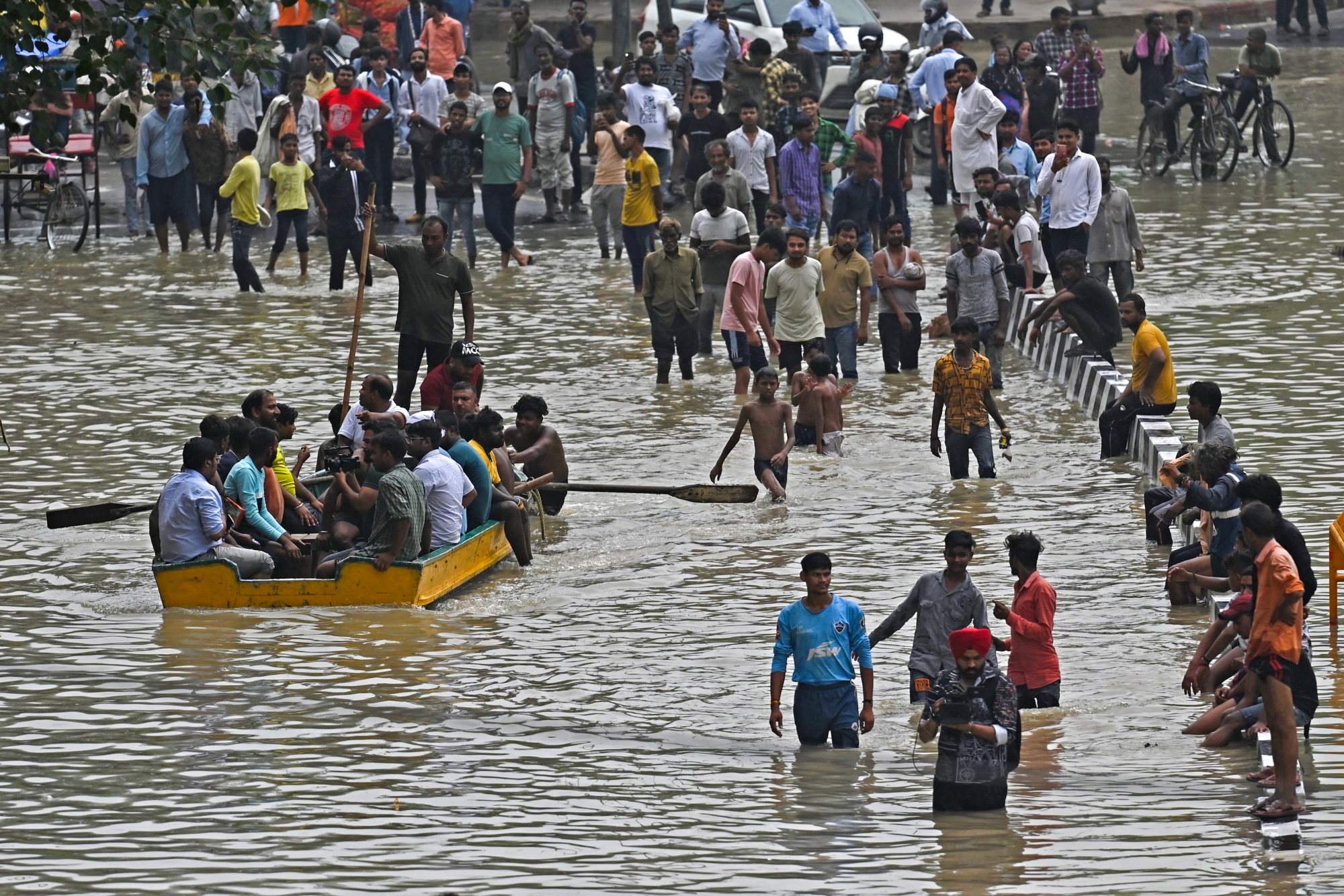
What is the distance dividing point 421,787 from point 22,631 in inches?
150

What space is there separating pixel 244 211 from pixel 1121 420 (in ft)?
34.8

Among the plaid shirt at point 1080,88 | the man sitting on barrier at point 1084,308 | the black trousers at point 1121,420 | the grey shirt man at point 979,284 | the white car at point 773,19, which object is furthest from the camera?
the white car at point 773,19

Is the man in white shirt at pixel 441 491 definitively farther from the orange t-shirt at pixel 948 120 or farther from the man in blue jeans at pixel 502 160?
the orange t-shirt at pixel 948 120

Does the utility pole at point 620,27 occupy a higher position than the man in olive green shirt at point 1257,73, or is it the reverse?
the utility pole at point 620,27

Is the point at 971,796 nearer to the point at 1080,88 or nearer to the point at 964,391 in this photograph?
the point at 964,391

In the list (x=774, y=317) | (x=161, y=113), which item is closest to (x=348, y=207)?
(x=161, y=113)

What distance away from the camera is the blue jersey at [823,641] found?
10.7 metres

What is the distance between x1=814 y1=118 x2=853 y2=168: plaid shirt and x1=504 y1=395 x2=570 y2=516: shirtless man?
9.72 meters

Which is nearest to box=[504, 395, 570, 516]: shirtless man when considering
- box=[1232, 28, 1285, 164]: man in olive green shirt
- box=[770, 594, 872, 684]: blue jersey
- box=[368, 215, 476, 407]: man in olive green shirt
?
box=[368, 215, 476, 407]: man in olive green shirt

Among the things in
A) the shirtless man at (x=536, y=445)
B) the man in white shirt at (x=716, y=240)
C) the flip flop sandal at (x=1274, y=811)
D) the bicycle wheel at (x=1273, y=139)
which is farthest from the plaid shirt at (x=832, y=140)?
the flip flop sandal at (x=1274, y=811)

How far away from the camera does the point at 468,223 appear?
24.9 metres

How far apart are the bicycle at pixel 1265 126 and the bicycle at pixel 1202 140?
0.14 metres

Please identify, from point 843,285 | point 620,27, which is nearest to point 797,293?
point 843,285

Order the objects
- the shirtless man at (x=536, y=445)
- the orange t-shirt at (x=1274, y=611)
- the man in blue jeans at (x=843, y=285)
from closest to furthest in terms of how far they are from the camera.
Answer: the orange t-shirt at (x=1274, y=611)
the shirtless man at (x=536, y=445)
the man in blue jeans at (x=843, y=285)
